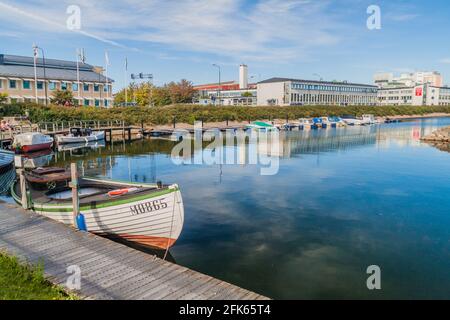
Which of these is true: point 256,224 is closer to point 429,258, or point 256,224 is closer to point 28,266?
point 429,258

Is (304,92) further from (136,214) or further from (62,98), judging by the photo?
(136,214)

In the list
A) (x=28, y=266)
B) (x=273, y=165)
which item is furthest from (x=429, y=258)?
(x=273, y=165)

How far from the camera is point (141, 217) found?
46.1 ft

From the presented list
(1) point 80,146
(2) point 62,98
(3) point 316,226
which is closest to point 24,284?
(3) point 316,226

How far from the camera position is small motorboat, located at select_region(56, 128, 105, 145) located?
5025 cm

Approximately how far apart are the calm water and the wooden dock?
Result: 111 inches

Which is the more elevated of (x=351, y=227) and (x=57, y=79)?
(x=57, y=79)

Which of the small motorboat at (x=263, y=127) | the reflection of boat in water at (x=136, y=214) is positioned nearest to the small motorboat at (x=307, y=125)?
the small motorboat at (x=263, y=127)

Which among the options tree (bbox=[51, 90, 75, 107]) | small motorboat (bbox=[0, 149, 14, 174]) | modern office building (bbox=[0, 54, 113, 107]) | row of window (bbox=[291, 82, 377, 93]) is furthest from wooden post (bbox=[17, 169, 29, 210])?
row of window (bbox=[291, 82, 377, 93])

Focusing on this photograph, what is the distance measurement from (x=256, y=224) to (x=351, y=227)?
4539 mm

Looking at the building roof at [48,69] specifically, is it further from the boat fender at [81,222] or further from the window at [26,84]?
the boat fender at [81,222]

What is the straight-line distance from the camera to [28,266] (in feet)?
34.2

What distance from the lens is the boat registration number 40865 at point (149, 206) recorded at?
45.3 feet
